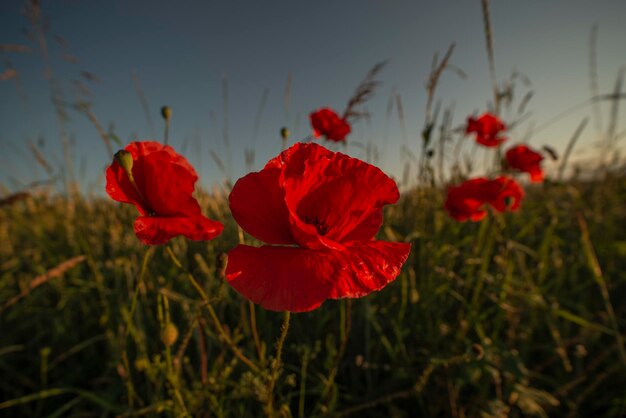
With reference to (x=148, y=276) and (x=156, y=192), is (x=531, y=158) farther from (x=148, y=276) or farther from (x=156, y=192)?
(x=148, y=276)

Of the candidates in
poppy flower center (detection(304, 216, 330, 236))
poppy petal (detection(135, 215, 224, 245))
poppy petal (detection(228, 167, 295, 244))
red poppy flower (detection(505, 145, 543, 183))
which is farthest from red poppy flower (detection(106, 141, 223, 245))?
red poppy flower (detection(505, 145, 543, 183))

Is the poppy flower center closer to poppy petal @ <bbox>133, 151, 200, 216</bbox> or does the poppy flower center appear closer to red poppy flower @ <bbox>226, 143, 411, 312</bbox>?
red poppy flower @ <bbox>226, 143, 411, 312</bbox>

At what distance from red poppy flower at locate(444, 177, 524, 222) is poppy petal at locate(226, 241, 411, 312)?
1.01 meters

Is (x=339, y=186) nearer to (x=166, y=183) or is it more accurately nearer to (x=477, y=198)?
(x=166, y=183)

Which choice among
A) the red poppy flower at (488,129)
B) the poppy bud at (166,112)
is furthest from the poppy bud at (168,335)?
the red poppy flower at (488,129)

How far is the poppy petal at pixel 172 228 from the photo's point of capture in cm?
70

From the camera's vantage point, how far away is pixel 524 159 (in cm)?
198

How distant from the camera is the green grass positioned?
132 cm

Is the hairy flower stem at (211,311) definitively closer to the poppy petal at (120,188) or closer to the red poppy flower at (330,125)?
the poppy petal at (120,188)

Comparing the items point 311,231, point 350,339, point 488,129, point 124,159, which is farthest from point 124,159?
point 488,129

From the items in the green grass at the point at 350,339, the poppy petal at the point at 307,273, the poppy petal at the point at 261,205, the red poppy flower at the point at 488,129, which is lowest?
the green grass at the point at 350,339

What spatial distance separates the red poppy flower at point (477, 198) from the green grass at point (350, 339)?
0.10m

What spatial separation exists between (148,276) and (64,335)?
632 millimetres

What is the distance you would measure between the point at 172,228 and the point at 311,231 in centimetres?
31
